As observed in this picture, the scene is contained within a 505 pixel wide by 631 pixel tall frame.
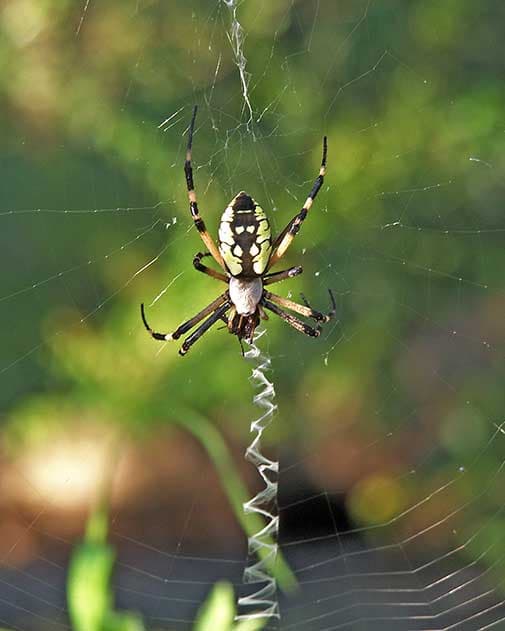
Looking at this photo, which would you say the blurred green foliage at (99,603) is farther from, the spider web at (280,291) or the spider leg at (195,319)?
the spider web at (280,291)

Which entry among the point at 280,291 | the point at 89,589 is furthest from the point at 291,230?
the point at 89,589

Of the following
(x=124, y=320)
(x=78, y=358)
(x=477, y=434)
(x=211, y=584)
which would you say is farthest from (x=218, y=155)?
(x=211, y=584)

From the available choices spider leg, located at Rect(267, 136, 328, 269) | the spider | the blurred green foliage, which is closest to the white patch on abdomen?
the spider

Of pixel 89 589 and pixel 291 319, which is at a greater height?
pixel 291 319

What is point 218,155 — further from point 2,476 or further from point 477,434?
point 2,476

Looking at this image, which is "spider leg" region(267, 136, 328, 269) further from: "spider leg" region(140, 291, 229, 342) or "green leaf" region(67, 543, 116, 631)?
"green leaf" region(67, 543, 116, 631)

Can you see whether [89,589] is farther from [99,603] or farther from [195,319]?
[195,319]

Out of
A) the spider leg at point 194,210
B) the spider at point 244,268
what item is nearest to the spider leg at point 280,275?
the spider at point 244,268
